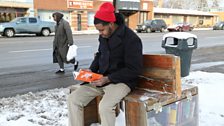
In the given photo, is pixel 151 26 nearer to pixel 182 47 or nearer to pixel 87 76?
pixel 182 47

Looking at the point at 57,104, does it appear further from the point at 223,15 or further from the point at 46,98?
the point at 223,15

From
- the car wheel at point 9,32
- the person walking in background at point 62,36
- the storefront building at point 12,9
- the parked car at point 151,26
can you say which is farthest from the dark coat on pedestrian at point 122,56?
the parked car at point 151,26

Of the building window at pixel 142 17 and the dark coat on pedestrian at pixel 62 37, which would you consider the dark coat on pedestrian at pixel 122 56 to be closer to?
the dark coat on pedestrian at pixel 62 37

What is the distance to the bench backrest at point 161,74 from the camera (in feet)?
11.2

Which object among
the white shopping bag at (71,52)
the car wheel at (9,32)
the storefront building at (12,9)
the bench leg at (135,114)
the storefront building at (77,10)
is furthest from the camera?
the storefront building at (77,10)

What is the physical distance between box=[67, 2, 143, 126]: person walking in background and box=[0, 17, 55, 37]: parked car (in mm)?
21896

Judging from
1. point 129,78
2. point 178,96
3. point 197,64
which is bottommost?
point 197,64

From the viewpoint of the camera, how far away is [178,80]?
3451mm

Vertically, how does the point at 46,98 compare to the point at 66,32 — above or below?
below

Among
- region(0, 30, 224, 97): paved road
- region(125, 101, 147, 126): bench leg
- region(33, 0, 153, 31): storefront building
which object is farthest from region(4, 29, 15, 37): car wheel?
region(125, 101, 147, 126): bench leg

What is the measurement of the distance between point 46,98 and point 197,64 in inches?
243

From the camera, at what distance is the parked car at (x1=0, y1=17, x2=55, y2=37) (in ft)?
78.7

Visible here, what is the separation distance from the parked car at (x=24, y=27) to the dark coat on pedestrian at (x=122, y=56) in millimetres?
21961

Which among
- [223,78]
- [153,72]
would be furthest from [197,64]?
[153,72]
